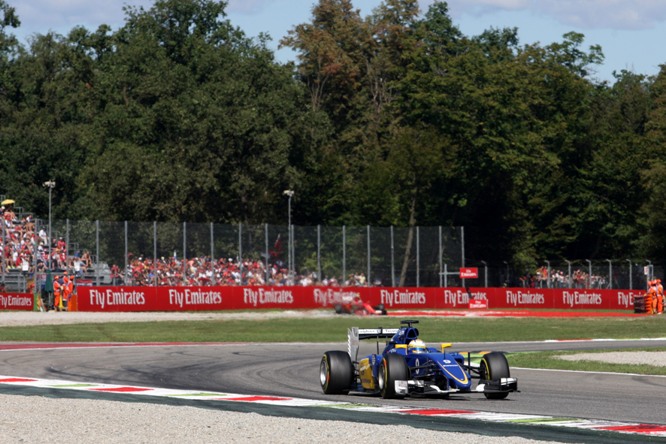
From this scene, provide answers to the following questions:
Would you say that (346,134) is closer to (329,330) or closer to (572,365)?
(329,330)

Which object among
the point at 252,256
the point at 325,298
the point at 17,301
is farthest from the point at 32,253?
the point at 325,298

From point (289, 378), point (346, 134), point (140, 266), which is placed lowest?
point (289, 378)

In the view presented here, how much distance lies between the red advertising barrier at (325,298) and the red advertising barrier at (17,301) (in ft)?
0.72

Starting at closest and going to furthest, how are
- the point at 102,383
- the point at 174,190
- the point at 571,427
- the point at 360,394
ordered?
the point at 571,427, the point at 360,394, the point at 102,383, the point at 174,190

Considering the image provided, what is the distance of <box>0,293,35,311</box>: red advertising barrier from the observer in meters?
52.6

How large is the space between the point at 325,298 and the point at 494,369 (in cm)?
4128

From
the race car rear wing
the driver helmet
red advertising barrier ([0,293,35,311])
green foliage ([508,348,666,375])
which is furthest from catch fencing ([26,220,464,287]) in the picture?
the driver helmet

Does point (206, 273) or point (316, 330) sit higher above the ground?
point (206, 273)

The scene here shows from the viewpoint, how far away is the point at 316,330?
4244cm

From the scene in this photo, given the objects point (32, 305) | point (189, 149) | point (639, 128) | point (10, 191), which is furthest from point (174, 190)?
point (639, 128)

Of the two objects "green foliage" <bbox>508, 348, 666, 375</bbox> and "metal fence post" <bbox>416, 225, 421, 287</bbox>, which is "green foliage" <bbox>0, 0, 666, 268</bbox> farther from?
"green foliage" <bbox>508, 348, 666, 375</bbox>

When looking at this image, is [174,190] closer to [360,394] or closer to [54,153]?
[54,153]

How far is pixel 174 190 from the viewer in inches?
3093

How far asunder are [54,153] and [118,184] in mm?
16513
